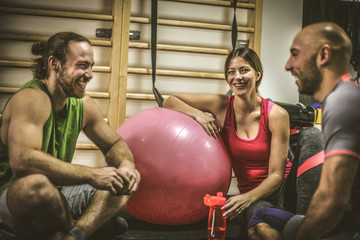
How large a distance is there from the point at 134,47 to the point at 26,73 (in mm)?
1032

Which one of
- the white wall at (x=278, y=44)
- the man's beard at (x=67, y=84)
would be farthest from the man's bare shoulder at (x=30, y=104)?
the white wall at (x=278, y=44)

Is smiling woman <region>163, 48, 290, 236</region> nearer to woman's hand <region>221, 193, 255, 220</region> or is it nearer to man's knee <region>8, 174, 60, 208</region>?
woman's hand <region>221, 193, 255, 220</region>

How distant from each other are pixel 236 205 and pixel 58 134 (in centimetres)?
94

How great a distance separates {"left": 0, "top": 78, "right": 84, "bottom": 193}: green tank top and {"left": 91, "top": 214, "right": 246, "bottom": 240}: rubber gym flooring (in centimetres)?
51

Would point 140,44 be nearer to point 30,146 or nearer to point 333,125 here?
point 30,146

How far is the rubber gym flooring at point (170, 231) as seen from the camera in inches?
75.2

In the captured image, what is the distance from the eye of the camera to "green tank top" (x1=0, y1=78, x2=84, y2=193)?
1.58m

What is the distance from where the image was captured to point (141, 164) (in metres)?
1.87

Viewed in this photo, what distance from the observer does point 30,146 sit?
1431 millimetres

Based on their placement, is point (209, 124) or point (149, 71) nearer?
point (209, 124)

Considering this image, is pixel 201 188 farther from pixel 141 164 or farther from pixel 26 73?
pixel 26 73

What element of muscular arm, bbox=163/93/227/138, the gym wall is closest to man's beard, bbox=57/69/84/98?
muscular arm, bbox=163/93/227/138

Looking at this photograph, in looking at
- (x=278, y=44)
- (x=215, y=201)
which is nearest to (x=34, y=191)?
(x=215, y=201)

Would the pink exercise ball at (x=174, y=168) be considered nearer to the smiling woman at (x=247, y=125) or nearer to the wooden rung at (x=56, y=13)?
the smiling woman at (x=247, y=125)
